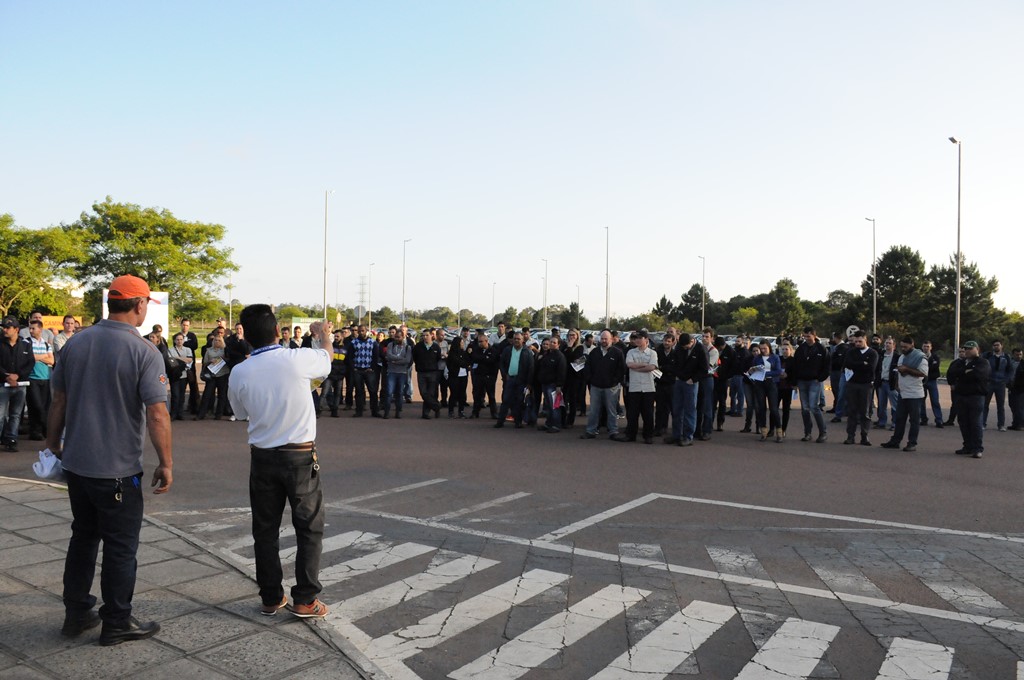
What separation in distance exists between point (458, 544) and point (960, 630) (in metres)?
3.75

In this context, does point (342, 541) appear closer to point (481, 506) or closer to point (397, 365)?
point (481, 506)

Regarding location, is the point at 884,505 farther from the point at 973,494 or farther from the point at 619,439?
the point at 619,439

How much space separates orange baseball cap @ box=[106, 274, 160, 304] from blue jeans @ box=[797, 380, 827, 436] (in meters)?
11.8

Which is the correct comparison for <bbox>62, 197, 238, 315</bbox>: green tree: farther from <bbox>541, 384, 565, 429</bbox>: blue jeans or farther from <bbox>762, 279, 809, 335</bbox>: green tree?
<bbox>762, 279, 809, 335</bbox>: green tree

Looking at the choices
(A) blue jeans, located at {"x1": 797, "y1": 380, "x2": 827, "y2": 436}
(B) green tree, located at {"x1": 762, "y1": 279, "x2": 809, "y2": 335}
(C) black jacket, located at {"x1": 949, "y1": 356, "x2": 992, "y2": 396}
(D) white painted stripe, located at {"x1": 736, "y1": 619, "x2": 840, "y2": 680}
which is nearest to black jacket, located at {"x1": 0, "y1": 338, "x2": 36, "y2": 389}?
(D) white painted stripe, located at {"x1": 736, "y1": 619, "x2": 840, "y2": 680}

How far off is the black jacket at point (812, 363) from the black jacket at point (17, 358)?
40.7 ft

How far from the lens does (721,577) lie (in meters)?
5.82

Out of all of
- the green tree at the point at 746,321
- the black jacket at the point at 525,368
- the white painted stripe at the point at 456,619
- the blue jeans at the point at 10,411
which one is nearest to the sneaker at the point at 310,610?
the white painted stripe at the point at 456,619

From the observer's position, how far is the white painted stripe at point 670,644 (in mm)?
4141

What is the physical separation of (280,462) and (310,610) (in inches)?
36.4

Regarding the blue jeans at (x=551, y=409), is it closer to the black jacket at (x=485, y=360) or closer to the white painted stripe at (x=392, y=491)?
the black jacket at (x=485, y=360)

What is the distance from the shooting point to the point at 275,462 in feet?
15.1

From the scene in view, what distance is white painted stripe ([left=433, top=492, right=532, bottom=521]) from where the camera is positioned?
7629mm

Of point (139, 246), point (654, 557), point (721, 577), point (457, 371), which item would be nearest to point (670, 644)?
point (721, 577)
